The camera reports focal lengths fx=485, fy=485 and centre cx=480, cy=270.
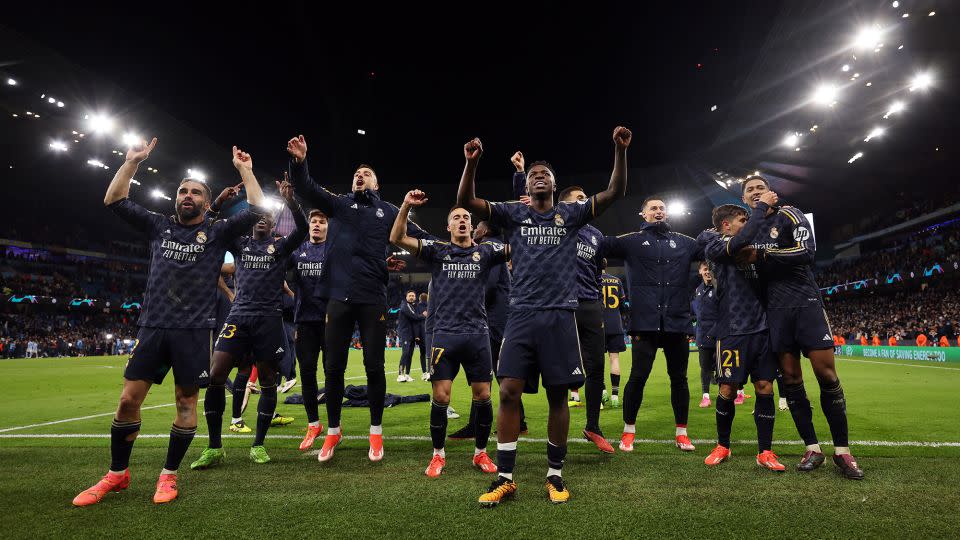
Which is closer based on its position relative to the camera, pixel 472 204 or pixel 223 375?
pixel 472 204

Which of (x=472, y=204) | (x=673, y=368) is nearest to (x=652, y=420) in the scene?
(x=673, y=368)

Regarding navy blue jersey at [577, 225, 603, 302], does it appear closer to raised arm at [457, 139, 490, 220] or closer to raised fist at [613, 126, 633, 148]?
raised fist at [613, 126, 633, 148]

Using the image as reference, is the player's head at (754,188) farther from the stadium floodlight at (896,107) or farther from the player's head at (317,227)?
the stadium floodlight at (896,107)

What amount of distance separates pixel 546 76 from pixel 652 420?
18.0 meters

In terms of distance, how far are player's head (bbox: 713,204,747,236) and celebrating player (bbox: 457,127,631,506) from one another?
183cm

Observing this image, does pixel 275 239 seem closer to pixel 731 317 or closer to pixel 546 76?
pixel 731 317

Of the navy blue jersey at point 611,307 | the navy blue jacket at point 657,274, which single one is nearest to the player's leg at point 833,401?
the navy blue jacket at point 657,274

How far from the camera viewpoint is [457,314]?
4656mm

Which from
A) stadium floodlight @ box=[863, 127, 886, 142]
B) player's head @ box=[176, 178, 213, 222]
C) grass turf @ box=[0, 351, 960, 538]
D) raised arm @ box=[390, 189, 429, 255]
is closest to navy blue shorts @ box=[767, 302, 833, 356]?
grass turf @ box=[0, 351, 960, 538]

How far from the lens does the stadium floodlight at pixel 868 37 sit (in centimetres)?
2138

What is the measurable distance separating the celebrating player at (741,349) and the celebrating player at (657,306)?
491 millimetres

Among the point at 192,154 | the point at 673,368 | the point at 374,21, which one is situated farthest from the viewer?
the point at 192,154

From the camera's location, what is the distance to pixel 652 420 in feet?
21.8

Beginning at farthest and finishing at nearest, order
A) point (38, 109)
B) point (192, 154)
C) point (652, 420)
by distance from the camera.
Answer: point (192, 154) < point (38, 109) < point (652, 420)
